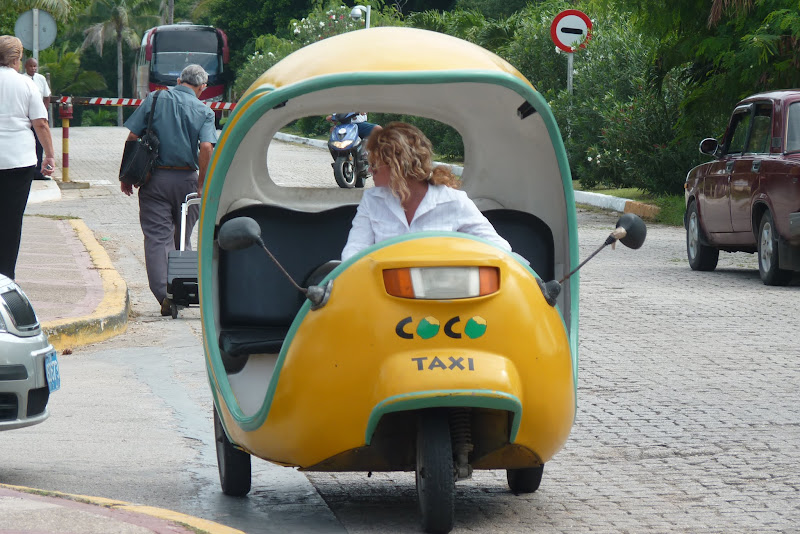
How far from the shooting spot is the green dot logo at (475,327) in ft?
15.3

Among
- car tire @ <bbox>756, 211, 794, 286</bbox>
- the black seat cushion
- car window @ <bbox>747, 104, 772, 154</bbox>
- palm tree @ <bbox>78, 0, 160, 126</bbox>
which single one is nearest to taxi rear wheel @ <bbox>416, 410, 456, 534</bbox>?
the black seat cushion

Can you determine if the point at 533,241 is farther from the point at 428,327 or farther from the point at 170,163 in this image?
the point at 170,163

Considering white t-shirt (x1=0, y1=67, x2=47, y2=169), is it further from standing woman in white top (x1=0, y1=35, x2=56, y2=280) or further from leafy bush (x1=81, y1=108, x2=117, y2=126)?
leafy bush (x1=81, y1=108, x2=117, y2=126)

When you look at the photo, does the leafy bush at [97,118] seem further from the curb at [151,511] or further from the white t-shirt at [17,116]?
the curb at [151,511]

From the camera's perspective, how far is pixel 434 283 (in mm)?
4648

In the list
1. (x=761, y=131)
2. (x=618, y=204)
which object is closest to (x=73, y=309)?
(x=761, y=131)

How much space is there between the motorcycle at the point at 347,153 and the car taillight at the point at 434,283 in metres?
17.3

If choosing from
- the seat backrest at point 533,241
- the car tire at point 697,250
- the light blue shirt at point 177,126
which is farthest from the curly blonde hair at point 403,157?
the car tire at point 697,250

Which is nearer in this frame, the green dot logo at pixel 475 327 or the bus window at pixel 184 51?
the green dot logo at pixel 475 327

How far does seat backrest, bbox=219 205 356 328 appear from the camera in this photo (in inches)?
243

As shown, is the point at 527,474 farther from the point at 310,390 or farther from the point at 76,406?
the point at 76,406

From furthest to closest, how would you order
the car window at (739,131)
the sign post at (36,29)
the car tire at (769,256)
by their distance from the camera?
the sign post at (36,29)
the car window at (739,131)
the car tire at (769,256)

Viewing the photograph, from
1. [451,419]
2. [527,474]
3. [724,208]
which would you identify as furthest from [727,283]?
[451,419]

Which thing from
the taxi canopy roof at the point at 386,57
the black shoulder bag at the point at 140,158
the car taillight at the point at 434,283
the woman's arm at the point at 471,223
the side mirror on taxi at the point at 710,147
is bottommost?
the side mirror on taxi at the point at 710,147
